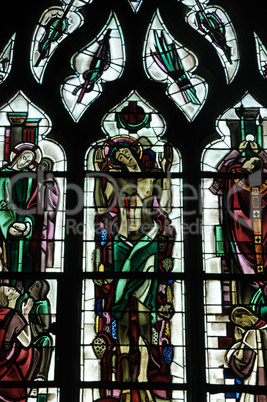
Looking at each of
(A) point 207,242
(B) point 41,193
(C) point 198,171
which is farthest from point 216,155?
(B) point 41,193

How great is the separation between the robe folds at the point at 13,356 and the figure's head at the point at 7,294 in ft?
0.21

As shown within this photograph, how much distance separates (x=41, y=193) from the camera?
8.87 meters

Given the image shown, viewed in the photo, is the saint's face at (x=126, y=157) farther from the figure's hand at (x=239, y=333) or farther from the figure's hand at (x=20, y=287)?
the figure's hand at (x=239, y=333)

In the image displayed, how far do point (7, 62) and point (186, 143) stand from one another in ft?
6.25

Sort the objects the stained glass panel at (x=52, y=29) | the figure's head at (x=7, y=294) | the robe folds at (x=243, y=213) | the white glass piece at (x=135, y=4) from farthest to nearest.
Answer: the white glass piece at (x=135, y=4)
the stained glass panel at (x=52, y=29)
the robe folds at (x=243, y=213)
the figure's head at (x=7, y=294)

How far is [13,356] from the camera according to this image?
824cm

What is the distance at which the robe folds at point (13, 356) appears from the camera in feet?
26.7

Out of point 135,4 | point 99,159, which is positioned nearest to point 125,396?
point 99,159

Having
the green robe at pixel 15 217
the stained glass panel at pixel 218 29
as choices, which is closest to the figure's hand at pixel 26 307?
the green robe at pixel 15 217

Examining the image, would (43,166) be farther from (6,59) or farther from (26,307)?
(26,307)

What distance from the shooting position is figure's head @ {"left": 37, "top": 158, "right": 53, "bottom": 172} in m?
8.98

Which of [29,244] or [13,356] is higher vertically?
[29,244]

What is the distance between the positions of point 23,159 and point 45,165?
0.21 meters

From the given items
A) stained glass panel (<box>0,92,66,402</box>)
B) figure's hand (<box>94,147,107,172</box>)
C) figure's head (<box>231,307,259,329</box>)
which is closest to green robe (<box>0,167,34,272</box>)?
stained glass panel (<box>0,92,66,402</box>)
